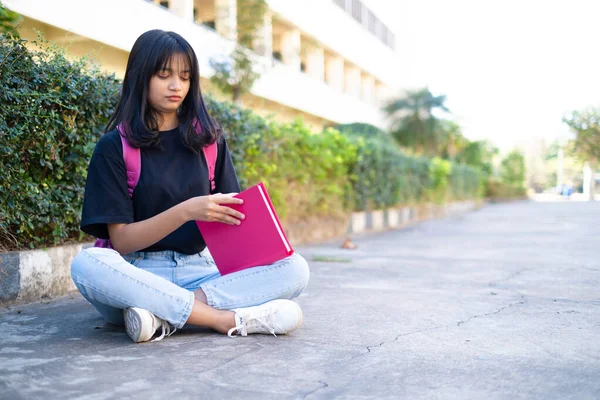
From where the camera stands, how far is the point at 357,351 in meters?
2.74

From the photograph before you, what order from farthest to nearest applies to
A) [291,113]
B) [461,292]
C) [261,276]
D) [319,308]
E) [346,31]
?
[346,31], [291,113], [461,292], [319,308], [261,276]

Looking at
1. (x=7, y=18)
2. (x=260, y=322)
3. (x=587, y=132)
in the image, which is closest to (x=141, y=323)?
(x=260, y=322)

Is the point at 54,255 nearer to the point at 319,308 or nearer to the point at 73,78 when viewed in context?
the point at 73,78

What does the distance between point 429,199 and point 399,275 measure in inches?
440

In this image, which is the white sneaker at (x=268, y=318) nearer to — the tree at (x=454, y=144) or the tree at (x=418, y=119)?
the tree at (x=418, y=119)

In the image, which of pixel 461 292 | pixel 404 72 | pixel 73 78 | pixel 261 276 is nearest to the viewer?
pixel 261 276

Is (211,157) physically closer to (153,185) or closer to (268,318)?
(153,185)

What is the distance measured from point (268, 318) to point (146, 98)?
116 cm

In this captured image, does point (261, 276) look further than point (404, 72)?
No

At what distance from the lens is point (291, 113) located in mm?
23172

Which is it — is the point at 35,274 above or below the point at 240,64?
below

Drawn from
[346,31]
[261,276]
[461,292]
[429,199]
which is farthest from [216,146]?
[346,31]

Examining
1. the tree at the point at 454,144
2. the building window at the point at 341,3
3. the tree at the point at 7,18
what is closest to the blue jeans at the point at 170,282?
Answer: the tree at the point at 7,18

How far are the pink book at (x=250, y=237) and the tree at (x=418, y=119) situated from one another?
23.9m
